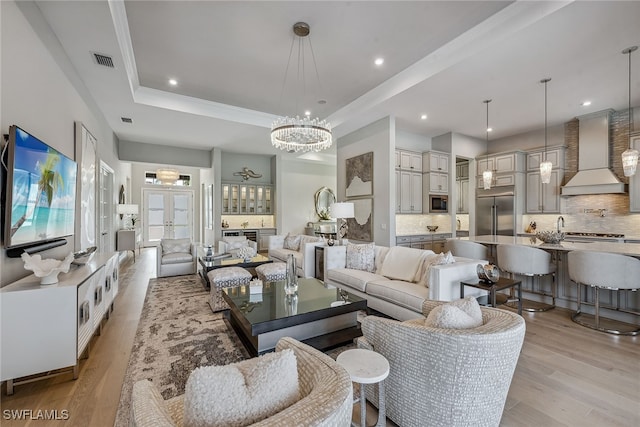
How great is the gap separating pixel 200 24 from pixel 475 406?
172 inches

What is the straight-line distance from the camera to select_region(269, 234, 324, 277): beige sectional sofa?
17.0 ft

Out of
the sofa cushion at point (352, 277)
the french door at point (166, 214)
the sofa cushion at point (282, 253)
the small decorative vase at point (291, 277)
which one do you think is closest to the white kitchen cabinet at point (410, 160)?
the sofa cushion at point (282, 253)

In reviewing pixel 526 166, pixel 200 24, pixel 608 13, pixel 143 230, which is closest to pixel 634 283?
pixel 608 13

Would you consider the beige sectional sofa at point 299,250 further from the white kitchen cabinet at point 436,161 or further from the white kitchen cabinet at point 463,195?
the white kitchen cabinet at point 463,195

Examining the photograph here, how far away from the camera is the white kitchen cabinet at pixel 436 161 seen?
6.38 metres

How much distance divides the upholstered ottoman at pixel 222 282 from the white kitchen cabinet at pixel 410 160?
13.5ft

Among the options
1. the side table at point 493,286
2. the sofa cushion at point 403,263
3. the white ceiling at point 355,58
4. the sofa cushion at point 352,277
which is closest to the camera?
the side table at point 493,286

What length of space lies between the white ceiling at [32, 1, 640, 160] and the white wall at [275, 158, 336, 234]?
373 centimetres

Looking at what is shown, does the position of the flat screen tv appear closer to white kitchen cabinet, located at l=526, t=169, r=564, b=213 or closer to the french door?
white kitchen cabinet, located at l=526, t=169, r=564, b=213

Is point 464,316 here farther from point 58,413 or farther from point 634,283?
point 634,283

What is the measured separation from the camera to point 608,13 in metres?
2.79

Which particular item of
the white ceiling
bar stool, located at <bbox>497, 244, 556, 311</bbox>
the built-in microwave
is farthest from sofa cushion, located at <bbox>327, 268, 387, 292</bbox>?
the built-in microwave

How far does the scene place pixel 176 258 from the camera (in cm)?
548

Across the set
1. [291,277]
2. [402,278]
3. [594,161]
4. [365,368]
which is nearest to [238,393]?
[365,368]
